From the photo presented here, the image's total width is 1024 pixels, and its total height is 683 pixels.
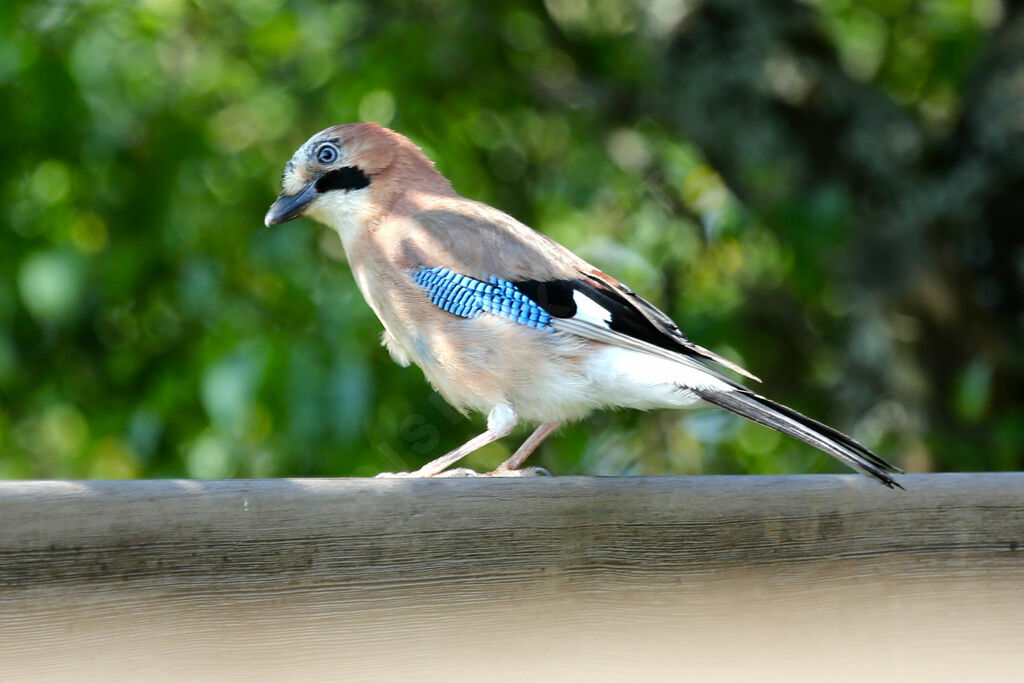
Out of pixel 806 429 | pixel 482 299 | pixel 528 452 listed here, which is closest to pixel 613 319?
pixel 482 299

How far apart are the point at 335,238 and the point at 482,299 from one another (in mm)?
2042

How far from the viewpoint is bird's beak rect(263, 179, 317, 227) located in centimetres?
252

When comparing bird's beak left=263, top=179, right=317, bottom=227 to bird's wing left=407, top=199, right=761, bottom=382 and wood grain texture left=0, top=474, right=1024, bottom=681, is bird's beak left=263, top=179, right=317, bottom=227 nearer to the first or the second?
bird's wing left=407, top=199, right=761, bottom=382

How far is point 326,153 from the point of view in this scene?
2562 mm

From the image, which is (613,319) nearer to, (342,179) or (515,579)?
(342,179)

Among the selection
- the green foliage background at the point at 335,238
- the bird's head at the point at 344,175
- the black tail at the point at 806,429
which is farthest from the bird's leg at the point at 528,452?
the green foliage background at the point at 335,238

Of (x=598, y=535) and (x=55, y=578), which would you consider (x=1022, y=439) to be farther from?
(x=55, y=578)

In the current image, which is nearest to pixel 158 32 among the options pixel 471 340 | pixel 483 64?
pixel 483 64

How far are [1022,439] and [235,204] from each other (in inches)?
98.7

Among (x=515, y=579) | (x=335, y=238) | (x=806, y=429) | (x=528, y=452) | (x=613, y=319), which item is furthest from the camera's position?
(x=335, y=238)

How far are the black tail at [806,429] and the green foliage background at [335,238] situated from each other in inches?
49.3

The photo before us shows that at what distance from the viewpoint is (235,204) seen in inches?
158

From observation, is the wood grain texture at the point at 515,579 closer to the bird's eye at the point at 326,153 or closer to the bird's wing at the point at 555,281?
the bird's wing at the point at 555,281

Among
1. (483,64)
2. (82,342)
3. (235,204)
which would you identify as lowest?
(82,342)
